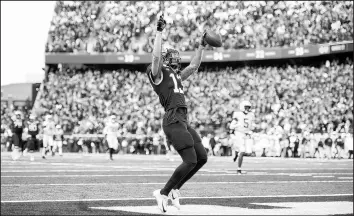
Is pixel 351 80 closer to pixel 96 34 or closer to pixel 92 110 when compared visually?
pixel 92 110

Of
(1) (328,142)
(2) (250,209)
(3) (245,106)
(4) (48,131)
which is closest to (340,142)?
(1) (328,142)

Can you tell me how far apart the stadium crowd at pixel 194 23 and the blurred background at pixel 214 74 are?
0.06 metres

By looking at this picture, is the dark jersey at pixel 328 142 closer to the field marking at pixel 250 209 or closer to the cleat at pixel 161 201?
the field marking at pixel 250 209

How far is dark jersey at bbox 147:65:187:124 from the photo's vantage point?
7.77 m

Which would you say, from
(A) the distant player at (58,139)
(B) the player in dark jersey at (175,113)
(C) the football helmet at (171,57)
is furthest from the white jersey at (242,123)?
(A) the distant player at (58,139)

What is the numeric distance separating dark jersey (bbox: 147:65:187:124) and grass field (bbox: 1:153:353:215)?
3054 millimetres

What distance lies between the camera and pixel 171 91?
25.6ft

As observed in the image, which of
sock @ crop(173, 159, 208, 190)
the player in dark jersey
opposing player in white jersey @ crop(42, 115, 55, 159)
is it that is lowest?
opposing player in white jersey @ crop(42, 115, 55, 159)

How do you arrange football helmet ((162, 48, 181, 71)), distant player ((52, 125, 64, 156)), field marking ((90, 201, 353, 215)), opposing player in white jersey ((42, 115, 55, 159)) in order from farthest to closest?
distant player ((52, 125, 64, 156)), opposing player in white jersey ((42, 115, 55, 159)), field marking ((90, 201, 353, 215)), football helmet ((162, 48, 181, 71))

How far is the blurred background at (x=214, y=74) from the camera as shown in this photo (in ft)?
118

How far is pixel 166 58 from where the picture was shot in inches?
307

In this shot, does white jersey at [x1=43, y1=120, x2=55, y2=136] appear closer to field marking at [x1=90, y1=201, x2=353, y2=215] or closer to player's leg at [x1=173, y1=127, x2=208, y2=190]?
field marking at [x1=90, y1=201, x2=353, y2=215]

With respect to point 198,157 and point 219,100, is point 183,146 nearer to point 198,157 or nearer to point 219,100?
point 198,157

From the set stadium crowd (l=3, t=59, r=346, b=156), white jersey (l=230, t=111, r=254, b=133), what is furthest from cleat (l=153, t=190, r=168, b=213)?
stadium crowd (l=3, t=59, r=346, b=156)
